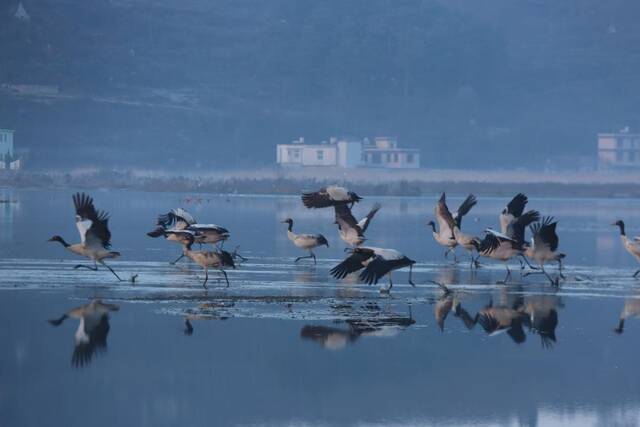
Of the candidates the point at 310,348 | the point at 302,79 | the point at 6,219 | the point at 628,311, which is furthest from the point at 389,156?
the point at 310,348

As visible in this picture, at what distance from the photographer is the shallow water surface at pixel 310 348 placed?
1059 centimetres

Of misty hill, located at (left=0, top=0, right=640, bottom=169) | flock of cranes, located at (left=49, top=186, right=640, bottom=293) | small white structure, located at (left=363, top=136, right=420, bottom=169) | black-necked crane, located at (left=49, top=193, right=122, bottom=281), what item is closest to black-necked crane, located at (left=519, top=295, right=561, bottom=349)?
flock of cranes, located at (left=49, top=186, right=640, bottom=293)

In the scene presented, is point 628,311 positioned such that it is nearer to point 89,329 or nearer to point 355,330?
point 355,330

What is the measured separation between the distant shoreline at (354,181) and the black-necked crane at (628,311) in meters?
54.1

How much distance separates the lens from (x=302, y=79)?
126000 millimetres

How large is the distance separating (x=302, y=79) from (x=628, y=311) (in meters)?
110

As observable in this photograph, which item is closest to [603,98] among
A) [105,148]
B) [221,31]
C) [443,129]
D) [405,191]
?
[443,129]

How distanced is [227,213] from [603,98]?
91.9 metres

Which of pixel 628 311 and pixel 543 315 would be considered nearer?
pixel 543 315

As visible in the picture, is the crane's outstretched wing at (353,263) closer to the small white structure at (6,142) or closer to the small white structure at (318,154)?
the small white structure at (6,142)

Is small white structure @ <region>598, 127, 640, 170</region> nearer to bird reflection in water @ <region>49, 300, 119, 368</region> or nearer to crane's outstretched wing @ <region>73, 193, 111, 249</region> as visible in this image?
crane's outstretched wing @ <region>73, 193, 111, 249</region>

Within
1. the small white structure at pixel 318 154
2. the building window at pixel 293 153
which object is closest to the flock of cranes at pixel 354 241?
the small white structure at pixel 318 154

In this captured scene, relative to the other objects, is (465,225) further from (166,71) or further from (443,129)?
(166,71)

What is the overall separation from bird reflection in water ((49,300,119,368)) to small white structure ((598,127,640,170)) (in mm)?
94823
